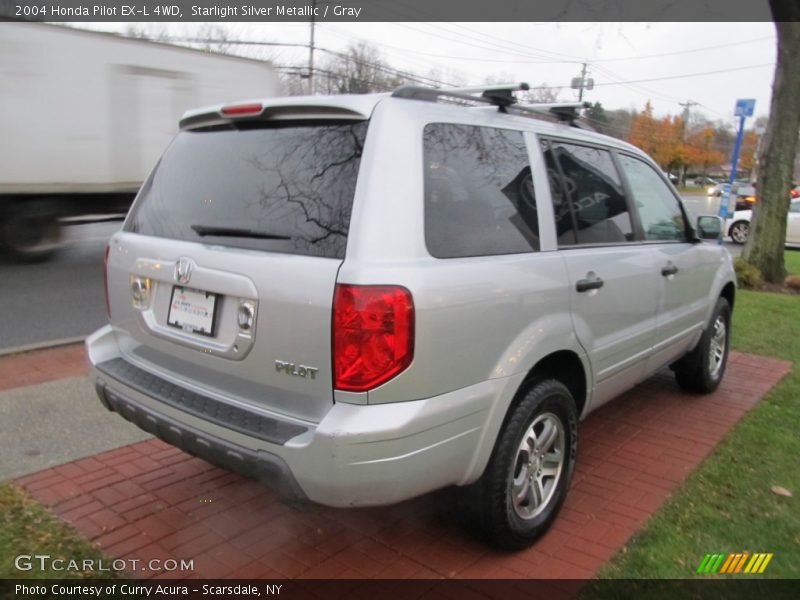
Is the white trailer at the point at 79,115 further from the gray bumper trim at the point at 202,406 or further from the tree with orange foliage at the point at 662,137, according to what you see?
the tree with orange foliage at the point at 662,137

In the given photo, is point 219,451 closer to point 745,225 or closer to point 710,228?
point 710,228

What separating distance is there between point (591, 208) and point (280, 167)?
1752 mm

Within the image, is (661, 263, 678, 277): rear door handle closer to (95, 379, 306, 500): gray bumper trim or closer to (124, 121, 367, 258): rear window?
(124, 121, 367, 258): rear window

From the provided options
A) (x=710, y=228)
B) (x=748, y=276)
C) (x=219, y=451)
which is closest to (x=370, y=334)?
(x=219, y=451)

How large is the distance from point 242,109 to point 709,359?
13.7 feet

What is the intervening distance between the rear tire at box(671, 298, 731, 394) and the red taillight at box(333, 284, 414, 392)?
3.58 m

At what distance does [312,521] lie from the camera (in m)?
3.27

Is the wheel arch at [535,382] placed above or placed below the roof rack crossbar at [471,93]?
below

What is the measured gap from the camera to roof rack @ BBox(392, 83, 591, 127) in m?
2.75

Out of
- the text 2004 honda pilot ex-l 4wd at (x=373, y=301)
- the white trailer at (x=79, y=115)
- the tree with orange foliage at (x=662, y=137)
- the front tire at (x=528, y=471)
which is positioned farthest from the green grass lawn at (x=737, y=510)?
the tree with orange foliage at (x=662, y=137)

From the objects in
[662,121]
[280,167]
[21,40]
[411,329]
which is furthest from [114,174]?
[662,121]

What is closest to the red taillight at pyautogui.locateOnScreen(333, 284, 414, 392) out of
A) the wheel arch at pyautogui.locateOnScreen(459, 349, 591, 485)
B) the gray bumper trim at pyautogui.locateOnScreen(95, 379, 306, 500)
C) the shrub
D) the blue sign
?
the gray bumper trim at pyautogui.locateOnScreen(95, 379, 306, 500)

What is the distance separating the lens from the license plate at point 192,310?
8.74 ft

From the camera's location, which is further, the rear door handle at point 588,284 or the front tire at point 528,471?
the rear door handle at point 588,284
